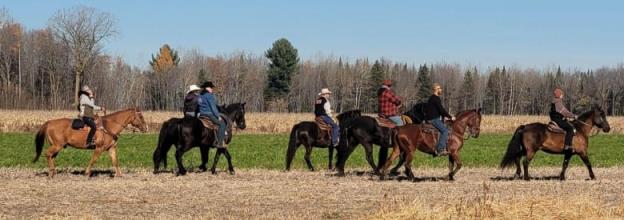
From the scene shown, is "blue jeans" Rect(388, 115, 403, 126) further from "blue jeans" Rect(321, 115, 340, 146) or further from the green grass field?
the green grass field

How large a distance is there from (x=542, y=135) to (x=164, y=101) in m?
91.9

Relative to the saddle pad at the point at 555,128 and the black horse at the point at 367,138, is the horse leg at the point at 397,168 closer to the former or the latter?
the black horse at the point at 367,138

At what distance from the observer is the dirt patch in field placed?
469 inches

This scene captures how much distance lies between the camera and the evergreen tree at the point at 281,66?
97188 millimetres

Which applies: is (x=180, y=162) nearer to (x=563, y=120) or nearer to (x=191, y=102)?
(x=191, y=102)

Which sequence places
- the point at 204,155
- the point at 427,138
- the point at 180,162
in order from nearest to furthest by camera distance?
the point at 427,138 < the point at 180,162 < the point at 204,155

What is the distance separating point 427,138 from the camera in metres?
17.6

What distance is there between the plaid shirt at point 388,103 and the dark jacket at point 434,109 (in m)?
1.55

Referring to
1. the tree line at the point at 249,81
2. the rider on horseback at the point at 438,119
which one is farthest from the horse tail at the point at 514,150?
the tree line at the point at 249,81

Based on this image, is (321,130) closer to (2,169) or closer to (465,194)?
(465,194)

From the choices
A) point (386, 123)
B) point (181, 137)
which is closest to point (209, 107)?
point (181, 137)

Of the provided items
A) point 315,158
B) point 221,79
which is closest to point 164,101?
point 221,79

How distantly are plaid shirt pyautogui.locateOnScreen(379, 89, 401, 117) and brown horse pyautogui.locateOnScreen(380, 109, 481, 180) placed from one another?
4.25 ft

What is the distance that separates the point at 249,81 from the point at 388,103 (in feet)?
305
